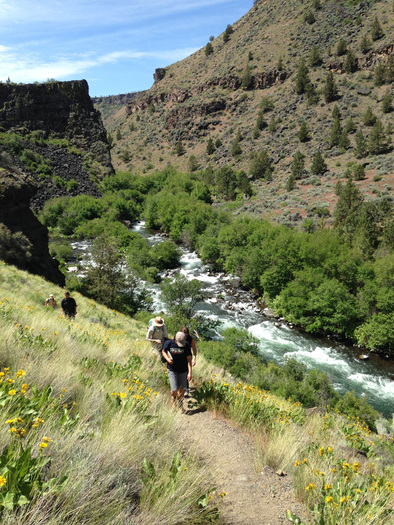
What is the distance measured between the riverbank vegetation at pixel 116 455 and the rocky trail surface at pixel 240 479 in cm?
14

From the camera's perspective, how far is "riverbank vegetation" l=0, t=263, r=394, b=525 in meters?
2.10

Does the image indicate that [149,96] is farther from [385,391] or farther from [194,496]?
[194,496]

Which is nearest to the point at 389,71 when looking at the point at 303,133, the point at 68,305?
the point at 303,133

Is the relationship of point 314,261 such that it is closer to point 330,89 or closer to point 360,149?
point 360,149

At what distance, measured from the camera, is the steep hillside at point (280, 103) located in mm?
54844

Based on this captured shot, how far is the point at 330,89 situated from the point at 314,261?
6279cm

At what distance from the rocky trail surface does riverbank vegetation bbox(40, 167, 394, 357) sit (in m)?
21.8

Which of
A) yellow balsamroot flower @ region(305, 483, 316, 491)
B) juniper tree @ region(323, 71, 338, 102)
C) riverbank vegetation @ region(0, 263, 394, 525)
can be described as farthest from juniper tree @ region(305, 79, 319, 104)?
yellow balsamroot flower @ region(305, 483, 316, 491)

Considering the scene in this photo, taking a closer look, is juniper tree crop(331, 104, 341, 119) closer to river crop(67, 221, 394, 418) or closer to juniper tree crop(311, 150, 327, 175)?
juniper tree crop(311, 150, 327, 175)

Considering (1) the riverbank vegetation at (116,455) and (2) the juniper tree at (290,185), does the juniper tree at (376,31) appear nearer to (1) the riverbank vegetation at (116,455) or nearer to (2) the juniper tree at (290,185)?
(2) the juniper tree at (290,185)

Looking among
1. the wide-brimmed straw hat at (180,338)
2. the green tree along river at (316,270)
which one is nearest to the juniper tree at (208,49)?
the green tree along river at (316,270)

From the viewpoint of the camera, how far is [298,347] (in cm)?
2306

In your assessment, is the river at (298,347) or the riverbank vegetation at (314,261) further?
the riverbank vegetation at (314,261)

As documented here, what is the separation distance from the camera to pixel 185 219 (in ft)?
167
